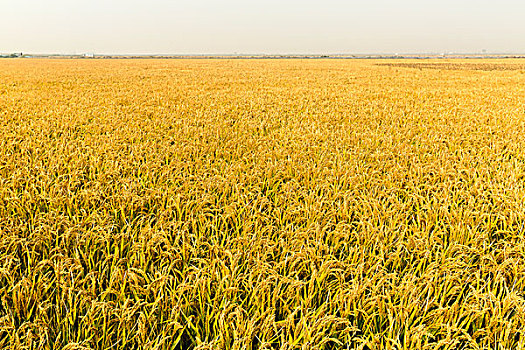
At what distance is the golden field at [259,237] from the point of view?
6.39ft

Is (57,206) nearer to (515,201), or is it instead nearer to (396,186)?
(396,186)

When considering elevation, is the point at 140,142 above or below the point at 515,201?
above

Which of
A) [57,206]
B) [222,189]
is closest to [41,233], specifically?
[57,206]

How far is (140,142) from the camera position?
610 cm

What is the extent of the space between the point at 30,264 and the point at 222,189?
6.53 feet

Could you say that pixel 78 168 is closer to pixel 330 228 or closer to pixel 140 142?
pixel 140 142

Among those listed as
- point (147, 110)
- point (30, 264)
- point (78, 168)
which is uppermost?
point (147, 110)

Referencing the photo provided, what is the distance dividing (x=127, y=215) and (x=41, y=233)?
0.77 m

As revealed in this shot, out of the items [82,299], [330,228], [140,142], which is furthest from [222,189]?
[140,142]

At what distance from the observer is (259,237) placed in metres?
2.85

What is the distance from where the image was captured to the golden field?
6.39 feet

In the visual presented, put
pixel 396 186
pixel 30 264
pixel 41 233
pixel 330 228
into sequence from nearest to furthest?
pixel 30 264, pixel 41 233, pixel 330 228, pixel 396 186

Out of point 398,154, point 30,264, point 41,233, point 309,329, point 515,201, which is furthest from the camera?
point 398,154

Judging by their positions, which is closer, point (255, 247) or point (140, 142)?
point (255, 247)
